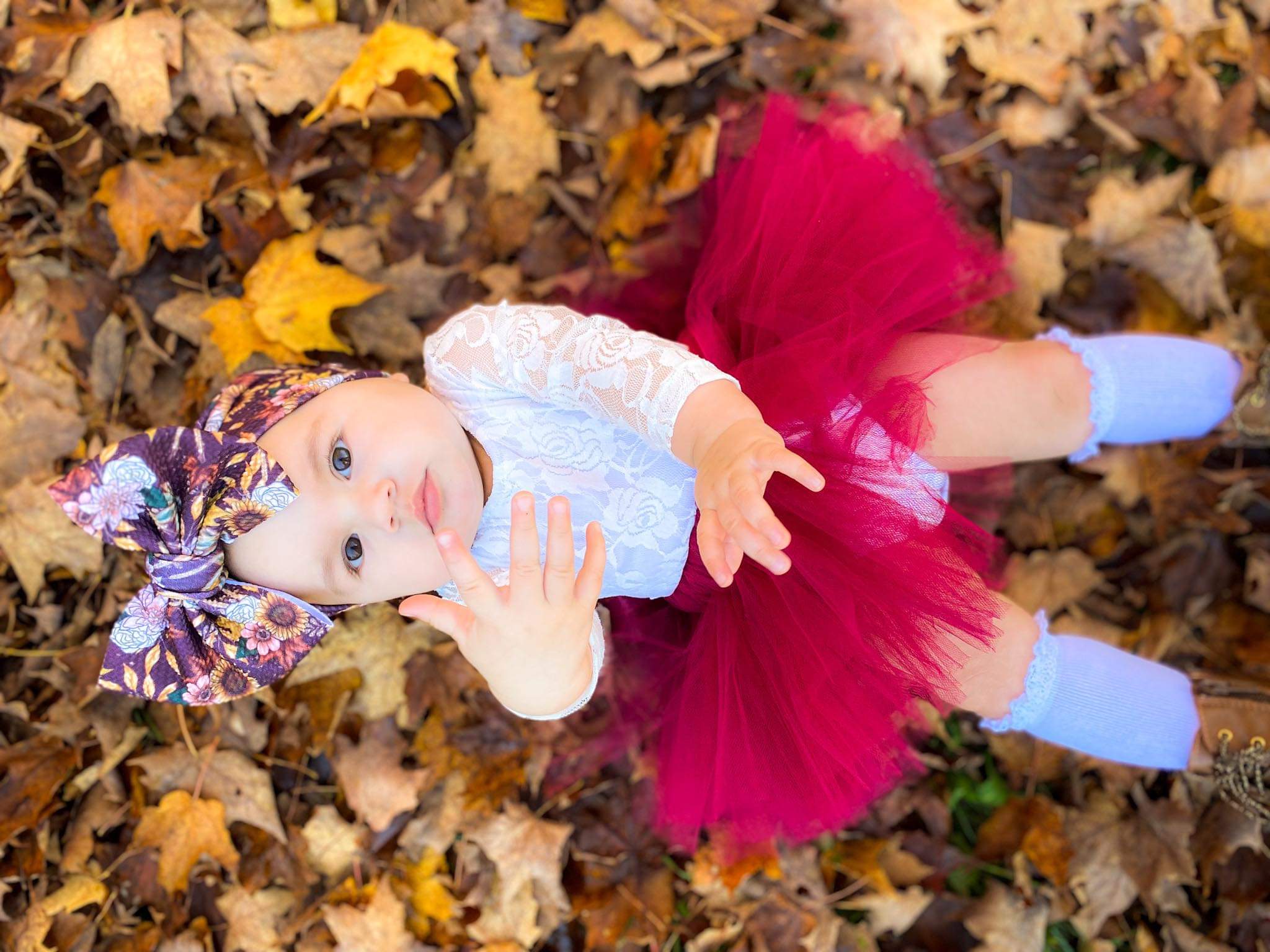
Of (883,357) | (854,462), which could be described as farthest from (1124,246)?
(854,462)

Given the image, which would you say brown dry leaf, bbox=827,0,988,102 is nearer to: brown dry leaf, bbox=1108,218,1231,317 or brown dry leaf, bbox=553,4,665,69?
brown dry leaf, bbox=553,4,665,69

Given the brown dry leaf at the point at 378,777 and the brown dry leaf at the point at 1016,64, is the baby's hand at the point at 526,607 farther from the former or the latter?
the brown dry leaf at the point at 1016,64

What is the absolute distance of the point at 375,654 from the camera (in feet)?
6.61

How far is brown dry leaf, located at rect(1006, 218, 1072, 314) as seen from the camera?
2139 millimetres

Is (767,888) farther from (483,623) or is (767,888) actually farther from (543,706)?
(483,623)

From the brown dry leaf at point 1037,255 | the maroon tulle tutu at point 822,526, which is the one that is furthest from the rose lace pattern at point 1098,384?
the brown dry leaf at point 1037,255

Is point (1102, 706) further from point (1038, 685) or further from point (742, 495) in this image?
point (742, 495)

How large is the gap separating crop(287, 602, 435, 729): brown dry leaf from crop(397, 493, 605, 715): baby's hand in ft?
2.45

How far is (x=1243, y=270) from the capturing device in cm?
212

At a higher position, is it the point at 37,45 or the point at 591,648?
the point at 37,45

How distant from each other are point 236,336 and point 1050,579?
1840 mm

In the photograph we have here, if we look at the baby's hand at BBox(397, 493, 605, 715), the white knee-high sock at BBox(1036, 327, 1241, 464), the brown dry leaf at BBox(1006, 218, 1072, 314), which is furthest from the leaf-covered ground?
the baby's hand at BBox(397, 493, 605, 715)

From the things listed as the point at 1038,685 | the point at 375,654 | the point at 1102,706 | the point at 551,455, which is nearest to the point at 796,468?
the point at 551,455

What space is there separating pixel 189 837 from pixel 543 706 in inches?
39.7
